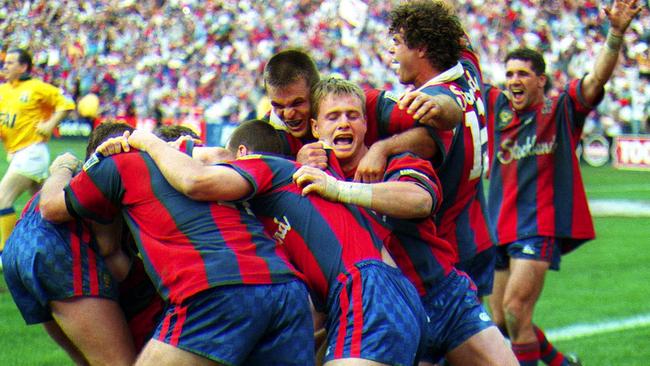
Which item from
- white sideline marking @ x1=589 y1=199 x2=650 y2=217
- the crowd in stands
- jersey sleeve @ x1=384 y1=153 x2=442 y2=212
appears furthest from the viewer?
the crowd in stands

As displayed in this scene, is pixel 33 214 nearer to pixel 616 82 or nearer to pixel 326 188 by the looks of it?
pixel 326 188

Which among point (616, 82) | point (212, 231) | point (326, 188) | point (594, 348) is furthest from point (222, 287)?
point (616, 82)

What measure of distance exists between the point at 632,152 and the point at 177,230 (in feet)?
62.2

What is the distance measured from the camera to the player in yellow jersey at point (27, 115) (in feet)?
36.7

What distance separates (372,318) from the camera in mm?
3713

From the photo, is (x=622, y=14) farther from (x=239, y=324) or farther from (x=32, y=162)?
(x=32, y=162)

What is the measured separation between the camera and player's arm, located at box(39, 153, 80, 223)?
4.10 metres

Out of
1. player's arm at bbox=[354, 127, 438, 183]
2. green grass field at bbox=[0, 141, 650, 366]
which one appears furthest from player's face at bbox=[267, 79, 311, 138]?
green grass field at bbox=[0, 141, 650, 366]

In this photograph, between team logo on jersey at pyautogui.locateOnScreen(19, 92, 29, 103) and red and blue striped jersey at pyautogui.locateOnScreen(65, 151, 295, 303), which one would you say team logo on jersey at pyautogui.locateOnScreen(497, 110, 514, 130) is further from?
team logo on jersey at pyautogui.locateOnScreen(19, 92, 29, 103)

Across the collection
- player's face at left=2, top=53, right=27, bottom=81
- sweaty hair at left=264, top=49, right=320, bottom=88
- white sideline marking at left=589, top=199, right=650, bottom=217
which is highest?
sweaty hair at left=264, top=49, right=320, bottom=88

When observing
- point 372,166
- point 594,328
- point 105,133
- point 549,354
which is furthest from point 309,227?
point 594,328

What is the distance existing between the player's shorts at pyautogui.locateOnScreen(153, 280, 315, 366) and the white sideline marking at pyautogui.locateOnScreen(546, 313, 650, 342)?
424cm

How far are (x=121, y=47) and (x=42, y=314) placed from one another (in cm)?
3117

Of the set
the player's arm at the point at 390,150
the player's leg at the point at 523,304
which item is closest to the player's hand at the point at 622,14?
the player's leg at the point at 523,304
